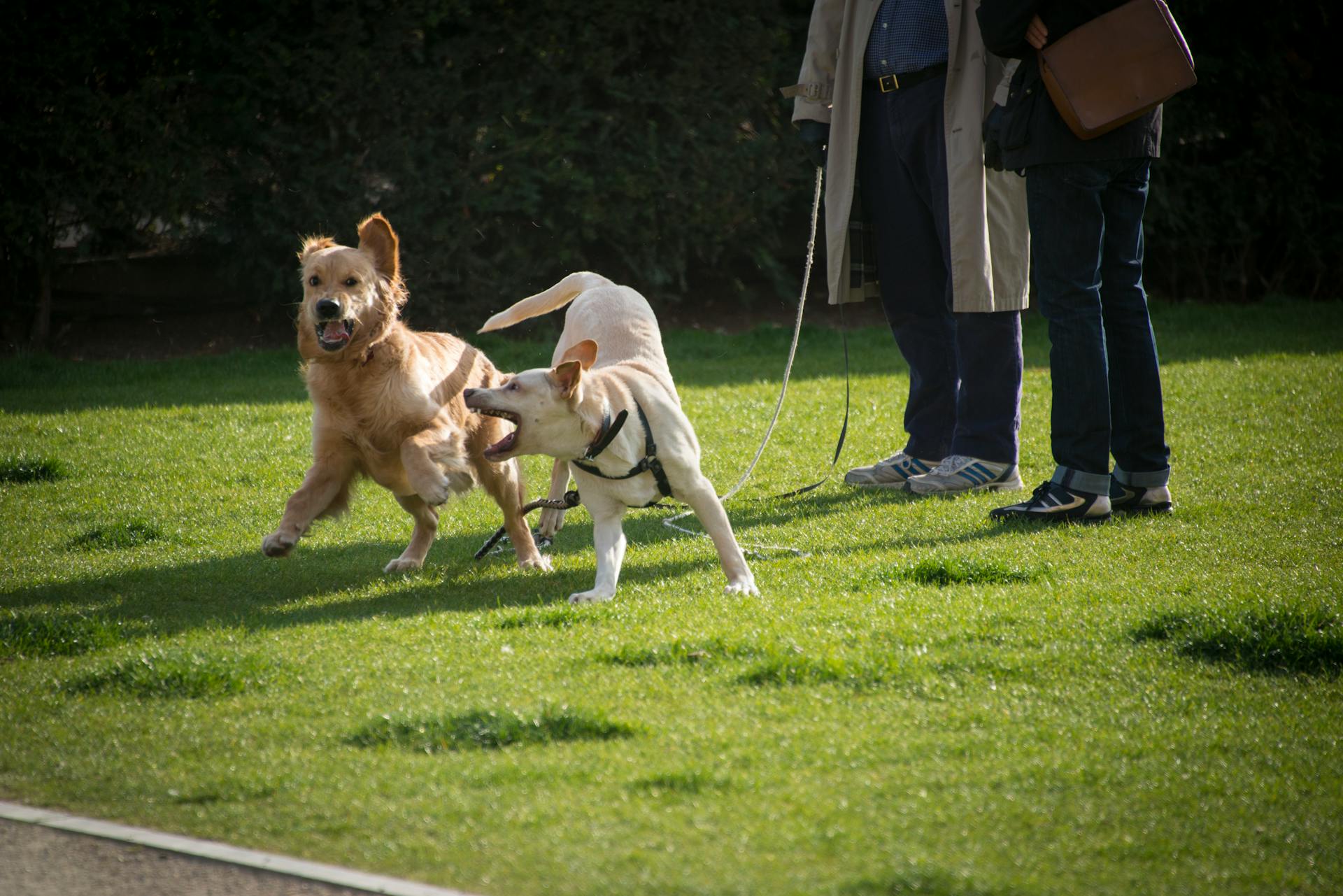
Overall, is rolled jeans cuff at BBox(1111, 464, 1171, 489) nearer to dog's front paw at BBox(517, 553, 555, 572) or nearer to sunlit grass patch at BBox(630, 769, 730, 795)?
dog's front paw at BBox(517, 553, 555, 572)

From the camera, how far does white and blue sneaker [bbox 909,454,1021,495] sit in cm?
637

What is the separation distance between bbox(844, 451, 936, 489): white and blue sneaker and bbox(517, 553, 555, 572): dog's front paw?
6.63 ft

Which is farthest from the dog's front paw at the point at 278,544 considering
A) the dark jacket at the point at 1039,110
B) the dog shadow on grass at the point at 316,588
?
the dark jacket at the point at 1039,110

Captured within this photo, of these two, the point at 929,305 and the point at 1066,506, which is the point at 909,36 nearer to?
the point at 929,305

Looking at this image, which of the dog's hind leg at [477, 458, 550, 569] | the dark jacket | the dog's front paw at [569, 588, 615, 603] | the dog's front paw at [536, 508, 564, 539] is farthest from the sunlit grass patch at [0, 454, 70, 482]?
the dark jacket

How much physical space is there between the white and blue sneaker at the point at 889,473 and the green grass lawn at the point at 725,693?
0.62 feet

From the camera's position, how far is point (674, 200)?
39.1 ft

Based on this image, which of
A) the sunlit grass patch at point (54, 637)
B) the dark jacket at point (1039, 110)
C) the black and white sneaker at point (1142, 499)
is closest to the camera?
the sunlit grass patch at point (54, 637)

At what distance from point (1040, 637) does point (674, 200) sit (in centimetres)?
856

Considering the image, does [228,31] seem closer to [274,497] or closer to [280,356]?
[280,356]

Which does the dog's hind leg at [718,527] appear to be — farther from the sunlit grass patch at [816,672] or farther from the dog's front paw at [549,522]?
the dog's front paw at [549,522]

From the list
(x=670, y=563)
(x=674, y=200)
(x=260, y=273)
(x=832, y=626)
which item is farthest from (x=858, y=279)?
(x=260, y=273)

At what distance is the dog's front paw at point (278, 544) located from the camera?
4.77 m

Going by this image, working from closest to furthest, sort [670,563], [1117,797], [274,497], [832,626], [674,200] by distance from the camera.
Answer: [1117,797]
[832,626]
[670,563]
[274,497]
[674,200]
